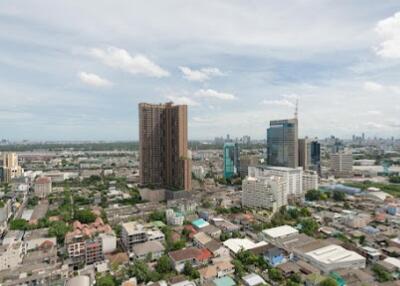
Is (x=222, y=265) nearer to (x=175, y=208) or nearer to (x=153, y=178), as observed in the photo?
(x=175, y=208)

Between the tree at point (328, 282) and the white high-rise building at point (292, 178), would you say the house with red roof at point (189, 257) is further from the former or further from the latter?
the white high-rise building at point (292, 178)

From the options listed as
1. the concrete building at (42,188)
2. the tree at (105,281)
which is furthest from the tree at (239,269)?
the concrete building at (42,188)

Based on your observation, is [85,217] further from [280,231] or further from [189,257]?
[280,231]

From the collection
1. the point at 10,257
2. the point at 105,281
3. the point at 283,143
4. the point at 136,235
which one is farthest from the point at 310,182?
the point at 10,257

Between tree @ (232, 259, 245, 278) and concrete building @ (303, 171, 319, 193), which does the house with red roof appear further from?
concrete building @ (303, 171, 319, 193)

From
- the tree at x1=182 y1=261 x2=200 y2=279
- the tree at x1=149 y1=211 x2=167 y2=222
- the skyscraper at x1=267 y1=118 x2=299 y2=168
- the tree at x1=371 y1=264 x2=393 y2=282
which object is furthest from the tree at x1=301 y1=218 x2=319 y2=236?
the skyscraper at x1=267 y1=118 x2=299 y2=168

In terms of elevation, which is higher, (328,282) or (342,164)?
(342,164)
